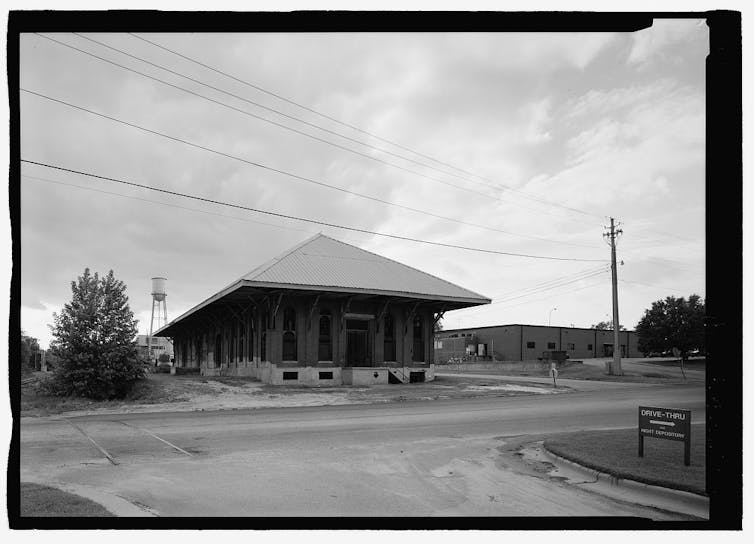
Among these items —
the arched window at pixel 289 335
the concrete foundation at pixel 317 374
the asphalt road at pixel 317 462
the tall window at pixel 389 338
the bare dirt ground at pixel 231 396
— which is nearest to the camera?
the asphalt road at pixel 317 462

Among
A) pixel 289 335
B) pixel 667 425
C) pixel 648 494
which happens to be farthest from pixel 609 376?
pixel 648 494

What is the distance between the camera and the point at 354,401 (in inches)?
1050

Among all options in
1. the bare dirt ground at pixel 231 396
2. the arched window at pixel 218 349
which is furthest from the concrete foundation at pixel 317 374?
the arched window at pixel 218 349

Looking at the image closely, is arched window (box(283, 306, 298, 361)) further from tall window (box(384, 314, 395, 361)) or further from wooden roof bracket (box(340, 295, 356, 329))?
tall window (box(384, 314, 395, 361))

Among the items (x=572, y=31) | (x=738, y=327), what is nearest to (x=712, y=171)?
(x=738, y=327)

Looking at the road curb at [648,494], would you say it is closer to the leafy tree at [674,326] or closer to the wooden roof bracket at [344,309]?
the wooden roof bracket at [344,309]

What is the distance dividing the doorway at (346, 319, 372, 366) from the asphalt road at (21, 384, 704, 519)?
1704cm

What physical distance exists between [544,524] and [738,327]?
2.45m

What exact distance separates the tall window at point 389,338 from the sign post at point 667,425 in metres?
27.9

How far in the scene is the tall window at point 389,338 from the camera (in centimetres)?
3866

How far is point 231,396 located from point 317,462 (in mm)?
16732

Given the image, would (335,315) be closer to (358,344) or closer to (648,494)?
(358,344)

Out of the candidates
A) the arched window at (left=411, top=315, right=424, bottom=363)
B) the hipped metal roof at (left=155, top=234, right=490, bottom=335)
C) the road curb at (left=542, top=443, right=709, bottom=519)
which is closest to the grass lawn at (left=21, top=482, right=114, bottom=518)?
the road curb at (left=542, top=443, right=709, bottom=519)

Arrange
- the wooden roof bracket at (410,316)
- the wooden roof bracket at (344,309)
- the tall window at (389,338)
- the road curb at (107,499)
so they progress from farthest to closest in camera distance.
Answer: the wooden roof bracket at (410,316) → the tall window at (389,338) → the wooden roof bracket at (344,309) → the road curb at (107,499)
